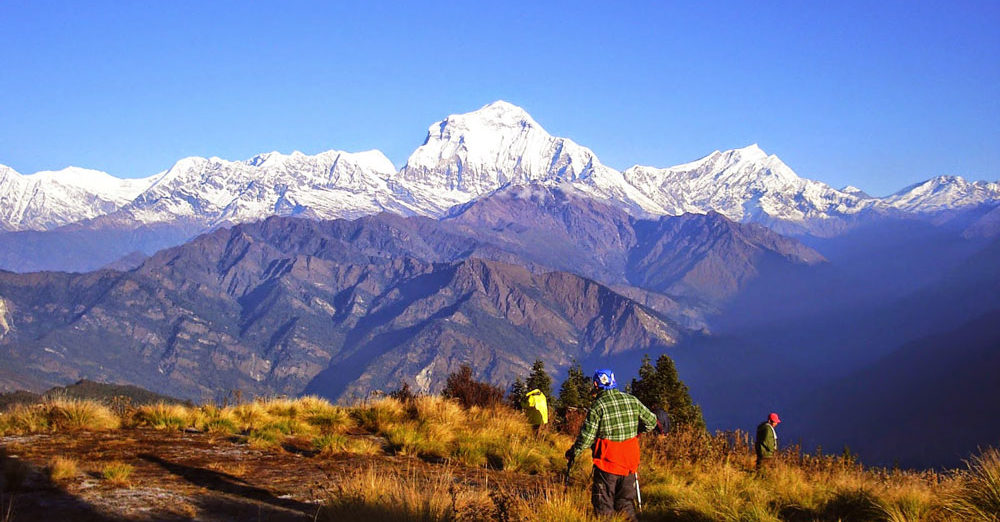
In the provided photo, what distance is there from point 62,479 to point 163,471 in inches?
60.9

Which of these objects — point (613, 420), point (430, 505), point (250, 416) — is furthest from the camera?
point (250, 416)

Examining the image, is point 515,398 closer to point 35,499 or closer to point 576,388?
point 35,499

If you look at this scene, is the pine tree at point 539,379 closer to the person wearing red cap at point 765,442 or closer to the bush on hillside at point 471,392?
the bush on hillside at point 471,392

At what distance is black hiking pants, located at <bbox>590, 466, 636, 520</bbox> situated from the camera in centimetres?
995

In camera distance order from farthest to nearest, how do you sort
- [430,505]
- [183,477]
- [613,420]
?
1. [183,477]
2. [613,420]
3. [430,505]

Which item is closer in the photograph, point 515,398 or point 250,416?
point 250,416

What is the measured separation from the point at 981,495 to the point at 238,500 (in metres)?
9.69

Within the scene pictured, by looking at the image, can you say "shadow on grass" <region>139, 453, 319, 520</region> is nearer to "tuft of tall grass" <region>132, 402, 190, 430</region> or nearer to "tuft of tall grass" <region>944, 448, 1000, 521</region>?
"tuft of tall grass" <region>132, 402, 190, 430</region>

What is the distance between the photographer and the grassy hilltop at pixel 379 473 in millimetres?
8922

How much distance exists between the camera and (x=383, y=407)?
18.2m

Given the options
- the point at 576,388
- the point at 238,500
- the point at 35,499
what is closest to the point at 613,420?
the point at 238,500

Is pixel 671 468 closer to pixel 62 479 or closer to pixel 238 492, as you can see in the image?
pixel 238 492

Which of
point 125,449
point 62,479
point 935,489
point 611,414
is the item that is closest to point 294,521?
point 62,479

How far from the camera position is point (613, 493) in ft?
33.2
